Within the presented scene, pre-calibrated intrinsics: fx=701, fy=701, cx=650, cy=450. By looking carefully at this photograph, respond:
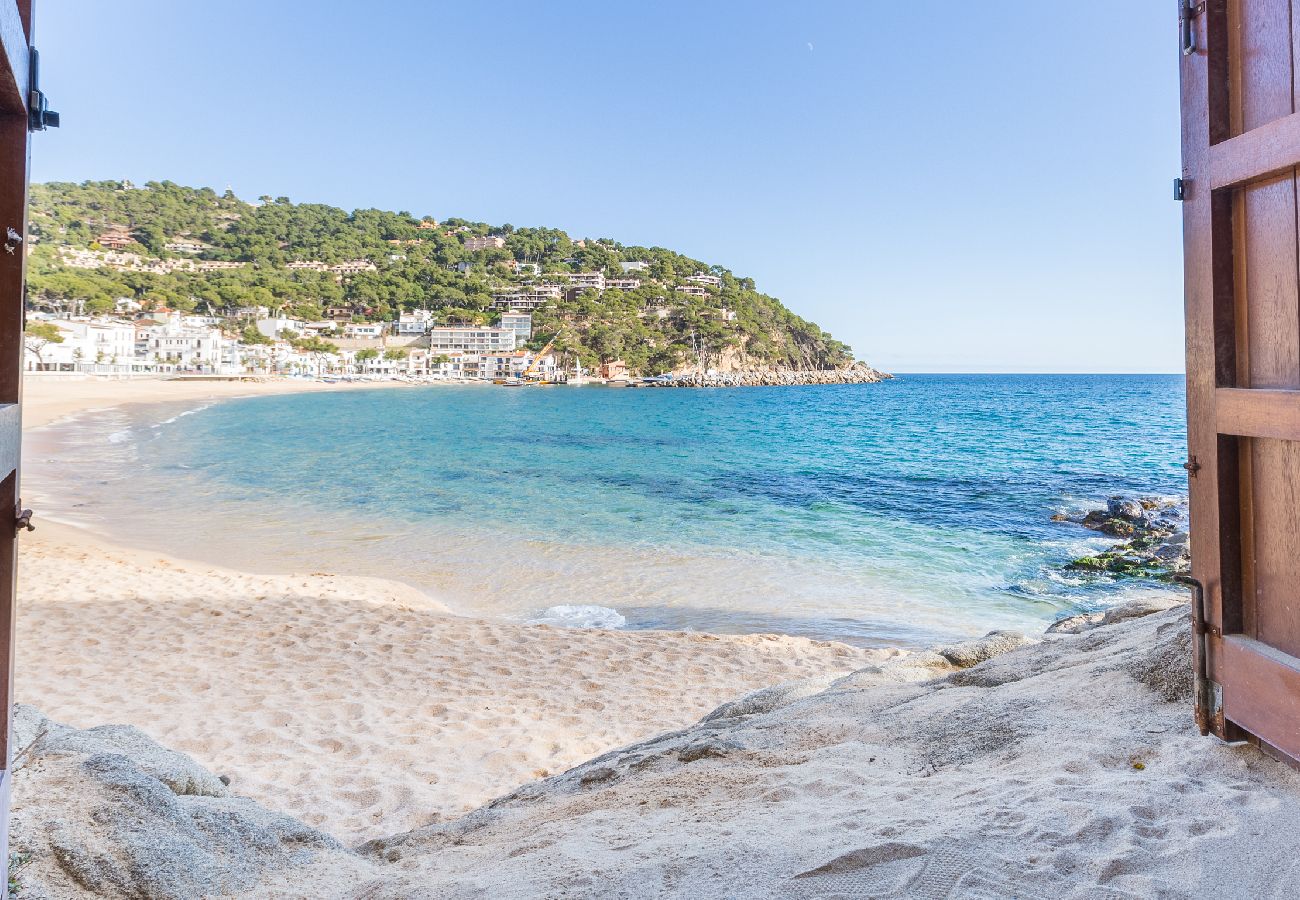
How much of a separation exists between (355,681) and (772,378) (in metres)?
114

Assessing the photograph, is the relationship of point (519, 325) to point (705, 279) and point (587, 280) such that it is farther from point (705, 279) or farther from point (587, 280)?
point (705, 279)

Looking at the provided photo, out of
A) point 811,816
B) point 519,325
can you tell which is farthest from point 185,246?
point 811,816

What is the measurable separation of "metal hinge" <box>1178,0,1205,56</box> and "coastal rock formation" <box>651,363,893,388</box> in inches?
4041

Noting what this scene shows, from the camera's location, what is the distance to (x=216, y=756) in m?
3.99

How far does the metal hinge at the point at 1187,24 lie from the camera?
2193mm

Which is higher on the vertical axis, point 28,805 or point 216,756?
point 28,805

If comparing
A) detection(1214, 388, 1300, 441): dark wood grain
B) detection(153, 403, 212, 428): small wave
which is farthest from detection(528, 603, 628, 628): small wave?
detection(153, 403, 212, 428): small wave

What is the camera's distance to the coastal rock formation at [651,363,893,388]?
107m

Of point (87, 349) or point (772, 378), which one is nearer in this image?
point (87, 349)

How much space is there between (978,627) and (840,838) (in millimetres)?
6462

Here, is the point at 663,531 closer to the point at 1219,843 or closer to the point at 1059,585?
the point at 1059,585

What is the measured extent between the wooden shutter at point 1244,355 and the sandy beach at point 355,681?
3.28m

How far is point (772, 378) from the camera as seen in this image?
382ft

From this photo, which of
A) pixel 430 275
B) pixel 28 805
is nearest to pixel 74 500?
pixel 28 805
